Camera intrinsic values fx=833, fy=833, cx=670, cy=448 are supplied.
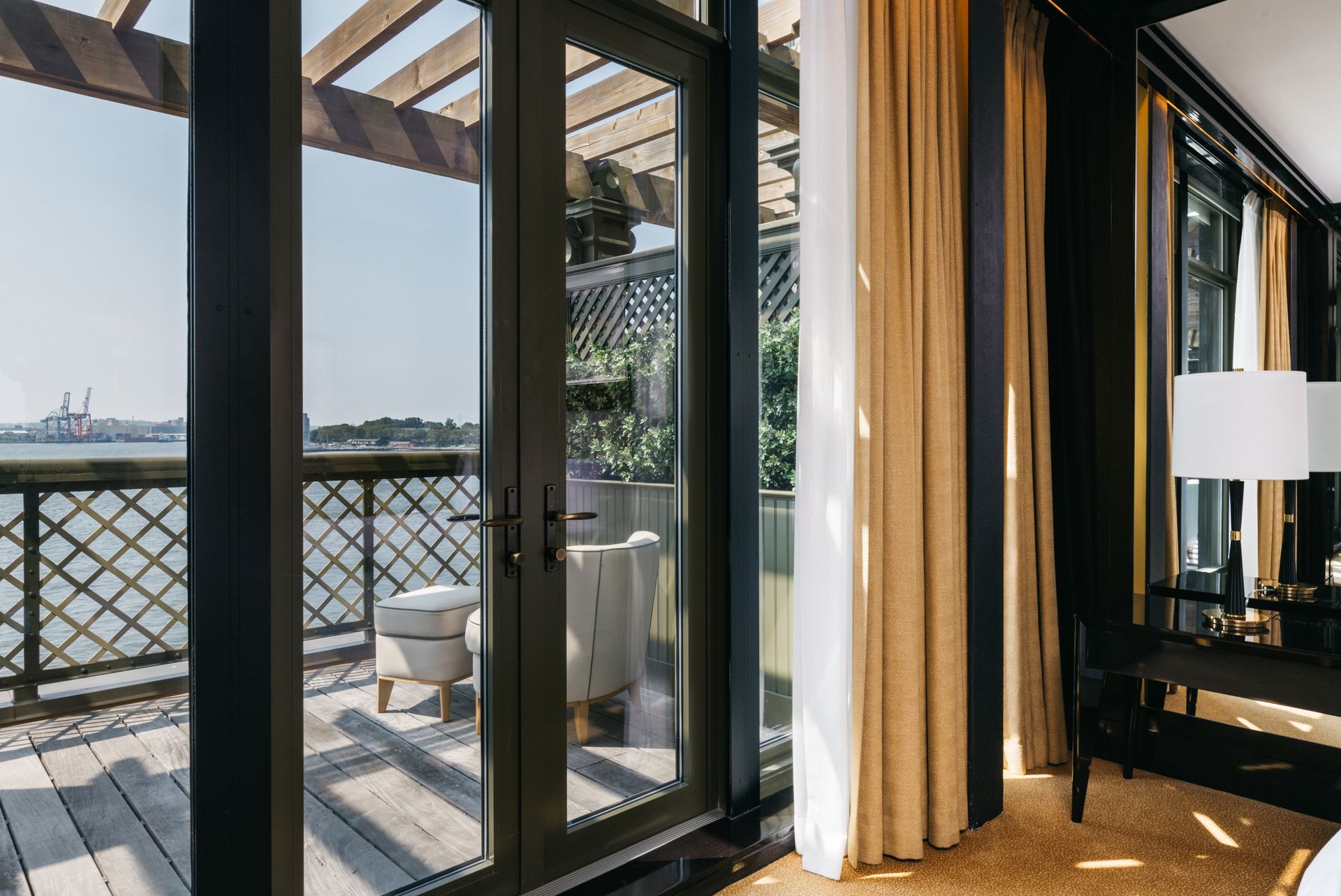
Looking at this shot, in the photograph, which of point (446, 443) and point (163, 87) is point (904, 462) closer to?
point (446, 443)

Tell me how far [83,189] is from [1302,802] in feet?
10.8

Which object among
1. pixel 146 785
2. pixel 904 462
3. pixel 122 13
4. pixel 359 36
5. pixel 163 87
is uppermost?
pixel 359 36

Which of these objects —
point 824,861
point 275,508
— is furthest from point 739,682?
point 275,508

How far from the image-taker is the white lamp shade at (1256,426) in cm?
218

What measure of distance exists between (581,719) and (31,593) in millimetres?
1178

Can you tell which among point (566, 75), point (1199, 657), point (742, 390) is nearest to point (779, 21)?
point (566, 75)

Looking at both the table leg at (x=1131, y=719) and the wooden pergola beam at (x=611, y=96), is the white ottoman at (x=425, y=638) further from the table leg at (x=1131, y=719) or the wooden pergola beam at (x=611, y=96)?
the table leg at (x=1131, y=719)

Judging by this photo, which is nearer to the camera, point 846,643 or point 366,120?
point 366,120

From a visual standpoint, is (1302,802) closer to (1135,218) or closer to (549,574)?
(1135,218)

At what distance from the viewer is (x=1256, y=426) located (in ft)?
7.18

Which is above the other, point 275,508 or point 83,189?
point 83,189

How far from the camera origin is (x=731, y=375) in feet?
7.54

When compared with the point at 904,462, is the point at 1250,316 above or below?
above

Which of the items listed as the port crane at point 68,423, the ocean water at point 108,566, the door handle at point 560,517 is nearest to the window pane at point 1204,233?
the door handle at point 560,517
